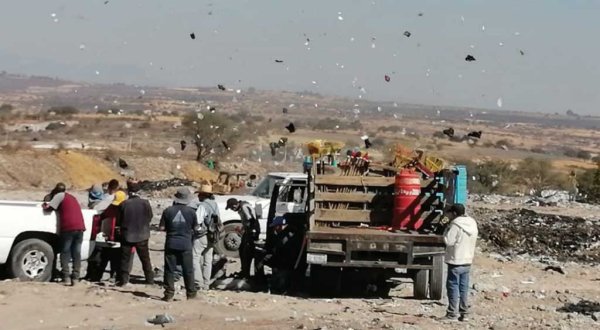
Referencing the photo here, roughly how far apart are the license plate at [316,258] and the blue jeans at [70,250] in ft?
10.5

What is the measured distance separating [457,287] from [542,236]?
51.8ft

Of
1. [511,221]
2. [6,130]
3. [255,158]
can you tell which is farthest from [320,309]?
[6,130]

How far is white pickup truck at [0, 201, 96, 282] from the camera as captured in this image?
1412 cm

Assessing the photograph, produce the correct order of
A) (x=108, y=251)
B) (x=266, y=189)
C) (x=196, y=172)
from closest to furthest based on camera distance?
(x=108, y=251), (x=266, y=189), (x=196, y=172)

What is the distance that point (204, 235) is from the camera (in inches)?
545

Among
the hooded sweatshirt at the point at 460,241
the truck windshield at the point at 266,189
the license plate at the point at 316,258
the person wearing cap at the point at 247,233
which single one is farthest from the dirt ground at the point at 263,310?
A: the truck windshield at the point at 266,189

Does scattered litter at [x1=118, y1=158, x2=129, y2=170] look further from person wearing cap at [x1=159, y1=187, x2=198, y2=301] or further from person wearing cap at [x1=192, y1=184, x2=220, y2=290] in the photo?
person wearing cap at [x1=159, y1=187, x2=198, y2=301]

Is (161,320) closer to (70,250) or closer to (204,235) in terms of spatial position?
(204,235)

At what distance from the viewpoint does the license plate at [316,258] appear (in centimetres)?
1386

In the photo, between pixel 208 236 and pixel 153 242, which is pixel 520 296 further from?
pixel 153 242

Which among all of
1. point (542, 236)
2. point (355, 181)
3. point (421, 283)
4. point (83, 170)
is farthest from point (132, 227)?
point (83, 170)

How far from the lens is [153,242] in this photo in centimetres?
2262

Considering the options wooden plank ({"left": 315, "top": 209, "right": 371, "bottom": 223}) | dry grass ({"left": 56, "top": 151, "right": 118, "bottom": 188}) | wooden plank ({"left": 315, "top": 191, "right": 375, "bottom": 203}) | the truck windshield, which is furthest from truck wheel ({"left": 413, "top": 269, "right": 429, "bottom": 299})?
dry grass ({"left": 56, "top": 151, "right": 118, "bottom": 188})

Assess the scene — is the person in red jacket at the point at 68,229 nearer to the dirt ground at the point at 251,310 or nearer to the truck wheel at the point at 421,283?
the dirt ground at the point at 251,310
